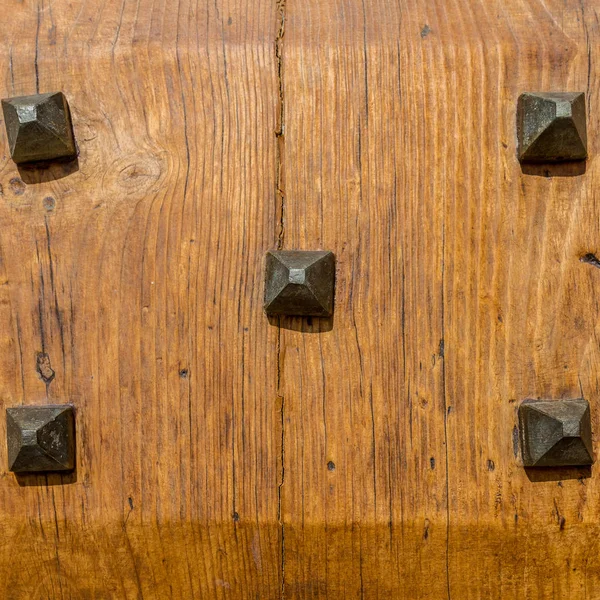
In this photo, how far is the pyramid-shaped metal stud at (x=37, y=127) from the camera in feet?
3.75

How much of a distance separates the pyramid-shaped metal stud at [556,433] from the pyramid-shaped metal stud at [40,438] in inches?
33.1

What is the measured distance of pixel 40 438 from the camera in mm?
1145

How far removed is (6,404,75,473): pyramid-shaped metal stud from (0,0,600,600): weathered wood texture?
3cm

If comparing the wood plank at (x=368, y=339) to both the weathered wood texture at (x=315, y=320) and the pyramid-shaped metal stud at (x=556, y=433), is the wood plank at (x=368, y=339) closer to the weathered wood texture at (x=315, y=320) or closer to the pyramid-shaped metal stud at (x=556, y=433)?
the weathered wood texture at (x=315, y=320)

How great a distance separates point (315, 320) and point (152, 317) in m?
0.30

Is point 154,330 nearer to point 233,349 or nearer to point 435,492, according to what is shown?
point 233,349

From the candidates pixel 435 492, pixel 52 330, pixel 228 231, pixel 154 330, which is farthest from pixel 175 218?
pixel 435 492

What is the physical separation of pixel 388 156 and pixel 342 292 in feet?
0.88

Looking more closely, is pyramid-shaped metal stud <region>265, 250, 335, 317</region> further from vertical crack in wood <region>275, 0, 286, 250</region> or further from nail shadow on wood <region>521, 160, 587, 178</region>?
nail shadow on wood <region>521, 160, 587, 178</region>

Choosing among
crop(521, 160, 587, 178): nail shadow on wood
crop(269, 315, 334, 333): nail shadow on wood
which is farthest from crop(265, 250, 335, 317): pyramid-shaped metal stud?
crop(521, 160, 587, 178): nail shadow on wood

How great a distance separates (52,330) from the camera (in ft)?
3.91

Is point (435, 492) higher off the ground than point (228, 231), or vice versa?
point (228, 231)

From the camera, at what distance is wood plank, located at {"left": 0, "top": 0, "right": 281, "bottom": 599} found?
3.86 feet

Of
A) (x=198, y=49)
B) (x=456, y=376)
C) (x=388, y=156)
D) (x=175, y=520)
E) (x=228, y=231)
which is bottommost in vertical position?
(x=175, y=520)
